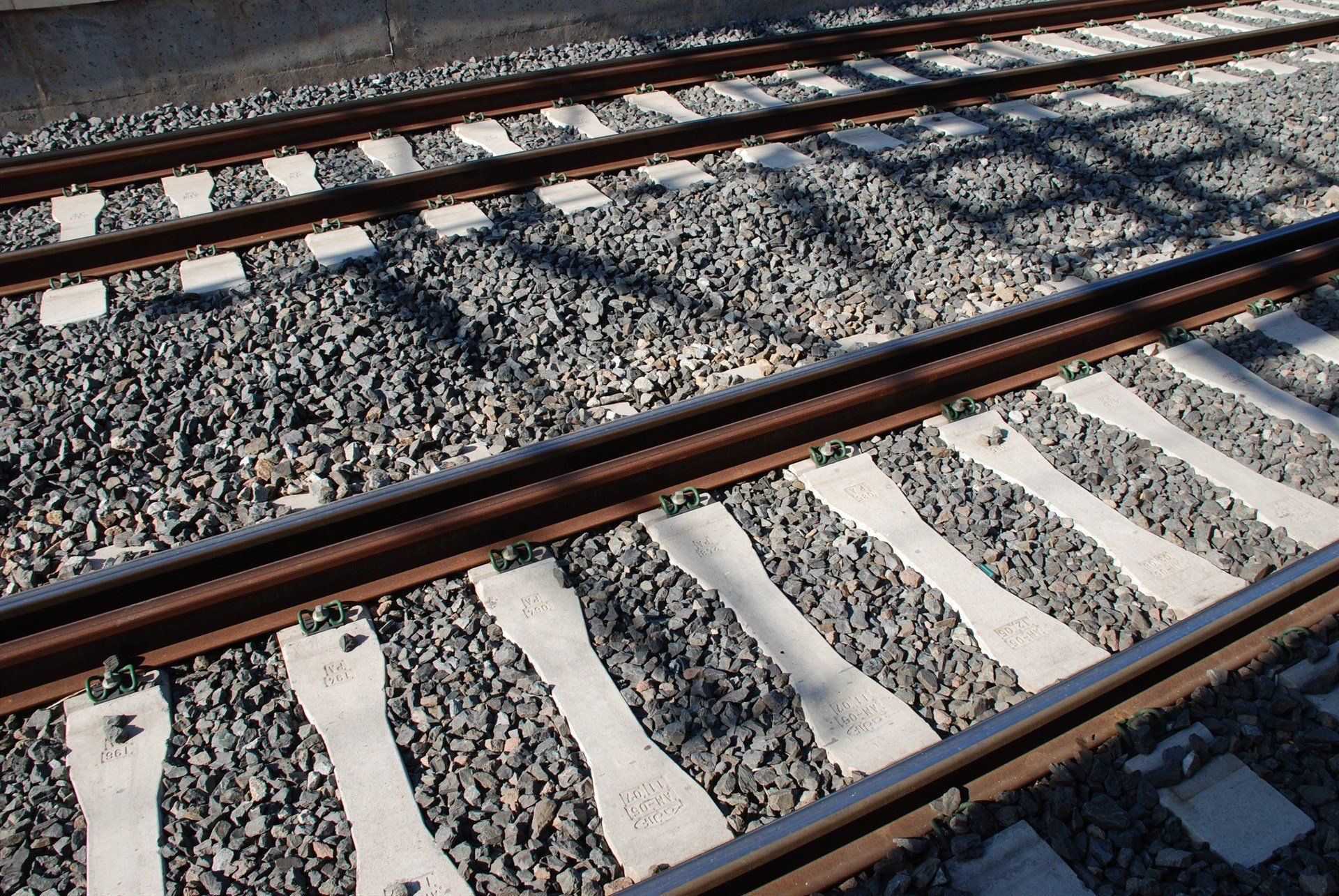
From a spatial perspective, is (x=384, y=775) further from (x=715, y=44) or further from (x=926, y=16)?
(x=926, y=16)

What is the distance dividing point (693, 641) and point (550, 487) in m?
0.83

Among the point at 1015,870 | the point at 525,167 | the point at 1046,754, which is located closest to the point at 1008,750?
the point at 1046,754

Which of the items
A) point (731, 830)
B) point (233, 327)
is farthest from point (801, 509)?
point (233, 327)

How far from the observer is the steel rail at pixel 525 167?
5391 millimetres

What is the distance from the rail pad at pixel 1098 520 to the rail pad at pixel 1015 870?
120cm

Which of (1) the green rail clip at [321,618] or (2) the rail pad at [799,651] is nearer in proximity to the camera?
(2) the rail pad at [799,651]

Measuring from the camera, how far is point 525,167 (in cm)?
630

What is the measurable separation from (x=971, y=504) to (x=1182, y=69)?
662 centimetres

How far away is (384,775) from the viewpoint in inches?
113

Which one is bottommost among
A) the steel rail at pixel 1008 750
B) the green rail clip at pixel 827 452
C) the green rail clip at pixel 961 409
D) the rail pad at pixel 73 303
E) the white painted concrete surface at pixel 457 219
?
the steel rail at pixel 1008 750

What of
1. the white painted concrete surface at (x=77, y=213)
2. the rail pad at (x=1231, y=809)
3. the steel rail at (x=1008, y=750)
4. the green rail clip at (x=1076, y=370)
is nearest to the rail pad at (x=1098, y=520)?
the steel rail at (x=1008, y=750)

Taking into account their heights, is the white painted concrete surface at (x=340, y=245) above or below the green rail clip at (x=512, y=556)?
above

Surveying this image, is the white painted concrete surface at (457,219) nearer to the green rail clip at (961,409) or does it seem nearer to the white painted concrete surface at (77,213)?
the white painted concrete surface at (77,213)

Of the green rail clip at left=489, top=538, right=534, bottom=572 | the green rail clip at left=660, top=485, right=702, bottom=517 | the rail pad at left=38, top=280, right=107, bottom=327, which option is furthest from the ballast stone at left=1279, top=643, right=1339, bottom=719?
the rail pad at left=38, top=280, right=107, bottom=327
